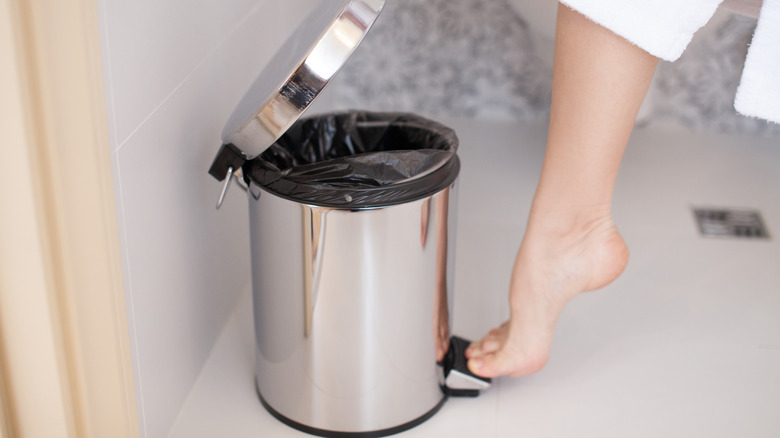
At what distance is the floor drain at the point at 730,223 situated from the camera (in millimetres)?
1280

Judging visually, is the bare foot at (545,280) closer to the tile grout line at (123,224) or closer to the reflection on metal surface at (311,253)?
the reflection on metal surface at (311,253)

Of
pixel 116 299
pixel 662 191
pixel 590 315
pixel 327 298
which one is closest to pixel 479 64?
pixel 662 191

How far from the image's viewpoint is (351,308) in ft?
2.65

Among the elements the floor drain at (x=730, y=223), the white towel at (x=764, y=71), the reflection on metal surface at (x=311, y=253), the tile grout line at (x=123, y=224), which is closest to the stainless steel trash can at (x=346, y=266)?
the reflection on metal surface at (x=311, y=253)

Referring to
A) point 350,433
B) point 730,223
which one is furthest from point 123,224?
point 730,223

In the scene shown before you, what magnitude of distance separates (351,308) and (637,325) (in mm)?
464

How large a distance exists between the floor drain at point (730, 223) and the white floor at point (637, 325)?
0.06 ft

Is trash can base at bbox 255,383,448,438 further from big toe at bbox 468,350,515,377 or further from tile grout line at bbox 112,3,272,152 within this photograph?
tile grout line at bbox 112,3,272,152

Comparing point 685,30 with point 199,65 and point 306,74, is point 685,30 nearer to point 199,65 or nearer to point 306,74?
point 306,74

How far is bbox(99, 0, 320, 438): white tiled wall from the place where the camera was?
709mm

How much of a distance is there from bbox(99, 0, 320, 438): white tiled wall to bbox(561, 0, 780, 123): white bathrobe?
1.29ft

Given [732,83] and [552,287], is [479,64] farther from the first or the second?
[552,287]

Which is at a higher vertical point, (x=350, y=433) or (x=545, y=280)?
(x=545, y=280)

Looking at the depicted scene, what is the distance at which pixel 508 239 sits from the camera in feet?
4.16
